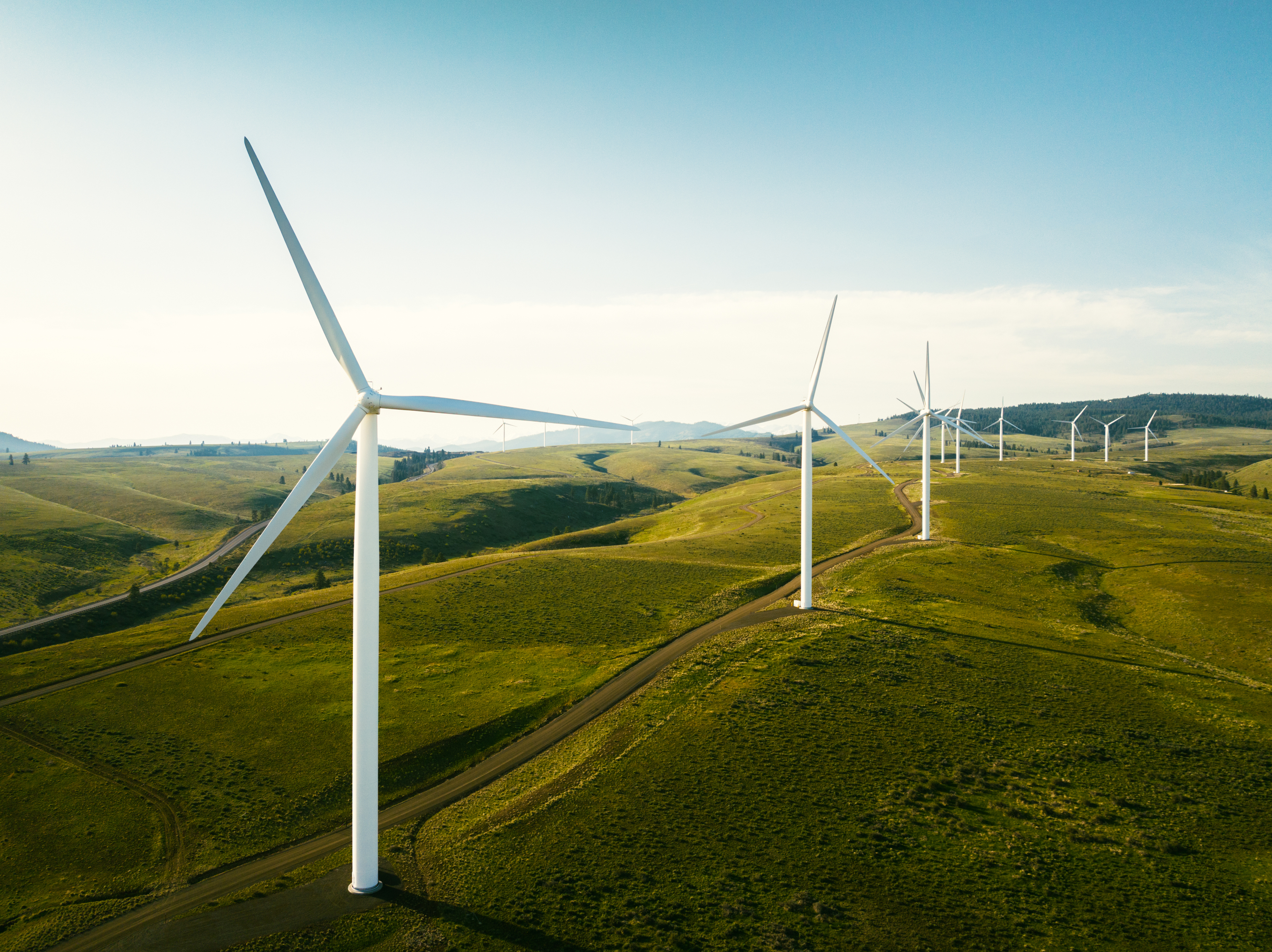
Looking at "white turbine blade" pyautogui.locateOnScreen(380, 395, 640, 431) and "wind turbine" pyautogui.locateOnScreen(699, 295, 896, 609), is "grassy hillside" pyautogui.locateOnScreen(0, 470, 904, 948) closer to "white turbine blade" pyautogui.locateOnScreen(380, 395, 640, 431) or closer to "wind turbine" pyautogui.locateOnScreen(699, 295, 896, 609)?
"wind turbine" pyautogui.locateOnScreen(699, 295, 896, 609)

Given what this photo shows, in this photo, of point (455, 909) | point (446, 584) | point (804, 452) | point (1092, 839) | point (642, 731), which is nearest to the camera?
point (455, 909)

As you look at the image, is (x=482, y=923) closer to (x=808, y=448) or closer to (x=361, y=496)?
(x=361, y=496)

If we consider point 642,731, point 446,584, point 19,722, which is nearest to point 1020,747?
point 642,731

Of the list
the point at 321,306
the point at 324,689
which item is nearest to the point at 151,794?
the point at 324,689

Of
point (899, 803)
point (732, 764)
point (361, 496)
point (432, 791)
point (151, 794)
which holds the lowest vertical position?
point (432, 791)

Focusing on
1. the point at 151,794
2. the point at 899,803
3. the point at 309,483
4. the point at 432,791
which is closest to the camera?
the point at 309,483

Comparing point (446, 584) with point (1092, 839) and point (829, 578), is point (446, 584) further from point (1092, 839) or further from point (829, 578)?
point (1092, 839)

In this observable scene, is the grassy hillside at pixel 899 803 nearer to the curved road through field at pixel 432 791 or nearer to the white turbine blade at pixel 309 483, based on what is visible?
the curved road through field at pixel 432 791
